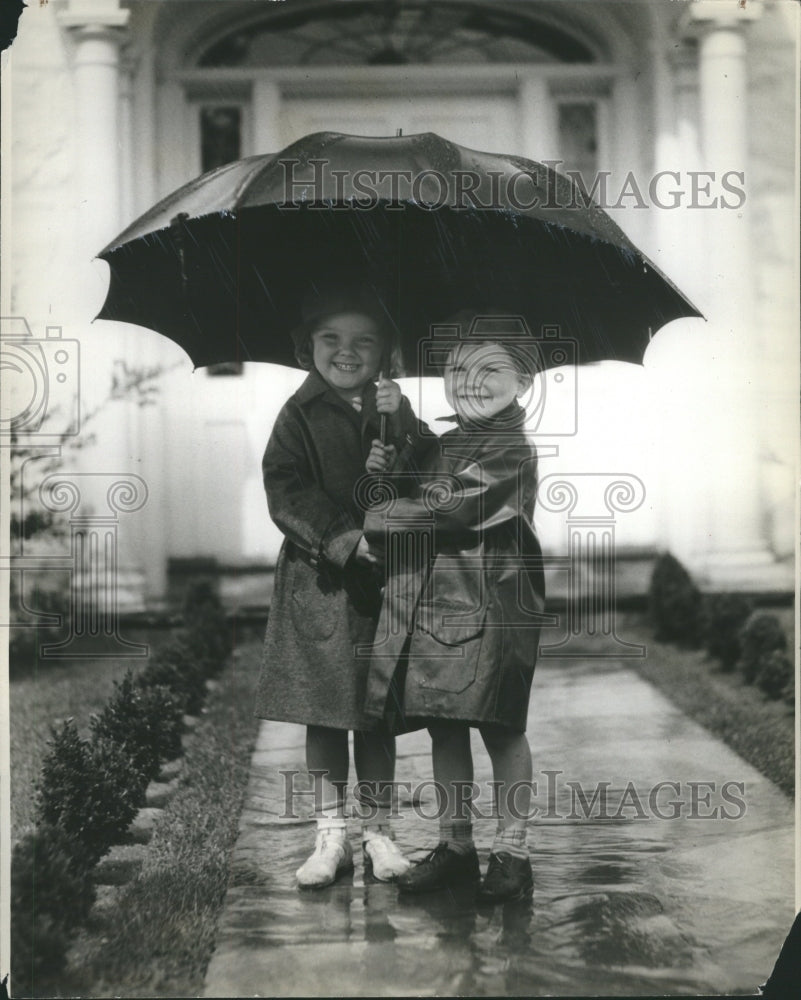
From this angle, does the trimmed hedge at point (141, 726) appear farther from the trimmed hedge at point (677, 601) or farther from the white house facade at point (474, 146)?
the trimmed hedge at point (677, 601)

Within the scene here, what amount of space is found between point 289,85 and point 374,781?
3636 mm

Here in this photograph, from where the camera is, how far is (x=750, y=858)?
3670 mm

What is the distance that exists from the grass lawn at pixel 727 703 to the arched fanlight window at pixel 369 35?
3.07 metres

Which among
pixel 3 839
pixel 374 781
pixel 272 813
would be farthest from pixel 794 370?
pixel 3 839

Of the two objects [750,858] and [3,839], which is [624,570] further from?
[3,839]

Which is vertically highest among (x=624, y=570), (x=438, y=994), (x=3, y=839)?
(x=624, y=570)

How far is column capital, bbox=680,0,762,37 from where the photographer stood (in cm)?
457

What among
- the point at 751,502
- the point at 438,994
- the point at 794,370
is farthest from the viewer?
the point at 751,502

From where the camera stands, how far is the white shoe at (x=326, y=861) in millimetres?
3408

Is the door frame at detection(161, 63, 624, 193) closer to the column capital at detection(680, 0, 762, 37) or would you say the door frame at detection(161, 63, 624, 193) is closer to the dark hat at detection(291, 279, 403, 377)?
the column capital at detection(680, 0, 762, 37)

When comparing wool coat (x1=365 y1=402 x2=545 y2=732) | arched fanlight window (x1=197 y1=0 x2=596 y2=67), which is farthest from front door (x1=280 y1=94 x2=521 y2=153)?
wool coat (x1=365 y1=402 x2=545 y2=732)

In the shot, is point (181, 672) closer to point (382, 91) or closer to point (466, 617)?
point (466, 617)

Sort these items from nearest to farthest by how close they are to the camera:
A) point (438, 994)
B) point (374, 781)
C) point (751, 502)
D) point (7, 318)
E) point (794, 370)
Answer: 1. point (438, 994)
2. point (374, 781)
3. point (7, 318)
4. point (794, 370)
5. point (751, 502)

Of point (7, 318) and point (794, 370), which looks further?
point (794, 370)
